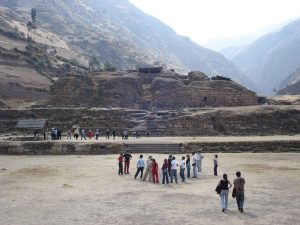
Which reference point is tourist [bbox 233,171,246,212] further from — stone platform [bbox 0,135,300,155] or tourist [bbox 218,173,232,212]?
stone platform [bbox 0,135,300,155]

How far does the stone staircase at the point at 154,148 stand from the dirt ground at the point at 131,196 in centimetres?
478

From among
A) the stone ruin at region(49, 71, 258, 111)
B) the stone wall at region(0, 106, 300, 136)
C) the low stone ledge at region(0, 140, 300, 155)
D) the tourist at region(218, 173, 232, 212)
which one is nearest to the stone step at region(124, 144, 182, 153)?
the low stone ledge at region(0, 140, 300, 155)

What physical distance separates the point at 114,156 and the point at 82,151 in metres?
3.06

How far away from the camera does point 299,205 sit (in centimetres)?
1378

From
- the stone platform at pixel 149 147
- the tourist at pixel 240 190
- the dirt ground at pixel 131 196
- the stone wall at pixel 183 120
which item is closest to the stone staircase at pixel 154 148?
the stone platform at pixel 149 147

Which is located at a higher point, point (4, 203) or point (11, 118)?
point (11, 118)

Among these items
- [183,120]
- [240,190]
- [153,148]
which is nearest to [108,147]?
[153,148]

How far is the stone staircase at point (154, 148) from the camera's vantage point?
28467mm

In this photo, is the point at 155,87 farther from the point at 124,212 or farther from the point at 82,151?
the point at 124,212

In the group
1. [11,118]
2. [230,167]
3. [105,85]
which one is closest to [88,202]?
[230,167]

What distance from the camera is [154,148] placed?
1133 inches

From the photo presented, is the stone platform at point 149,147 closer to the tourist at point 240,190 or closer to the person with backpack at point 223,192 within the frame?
the person with backpack at point 223,192

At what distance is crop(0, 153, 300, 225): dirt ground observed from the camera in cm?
1232

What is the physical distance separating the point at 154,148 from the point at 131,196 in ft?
43.9
